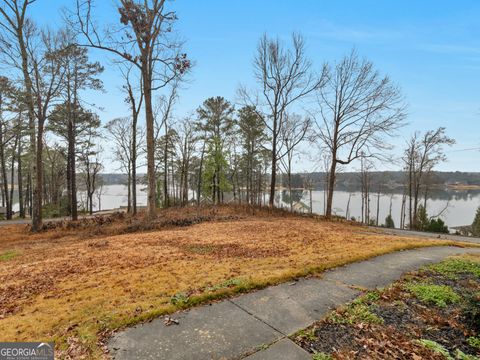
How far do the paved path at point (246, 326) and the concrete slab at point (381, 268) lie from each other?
40 millimetres

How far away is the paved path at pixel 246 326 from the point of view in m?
2.23

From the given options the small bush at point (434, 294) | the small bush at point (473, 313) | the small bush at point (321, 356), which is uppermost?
the small bush at point (473, 313)

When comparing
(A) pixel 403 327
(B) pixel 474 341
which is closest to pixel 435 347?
(A) pixel 403 327

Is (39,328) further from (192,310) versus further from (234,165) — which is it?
(234,165)

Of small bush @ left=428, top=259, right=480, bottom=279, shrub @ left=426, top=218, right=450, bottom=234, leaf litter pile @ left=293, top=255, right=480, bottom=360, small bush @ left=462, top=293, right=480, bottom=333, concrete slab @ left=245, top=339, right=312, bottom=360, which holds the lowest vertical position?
shrub @ left=426, top=218, right=450, bottom=234

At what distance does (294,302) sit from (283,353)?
1014mm

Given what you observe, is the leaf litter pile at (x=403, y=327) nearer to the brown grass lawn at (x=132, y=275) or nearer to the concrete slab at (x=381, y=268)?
the concrete slab at (x=381, y=268)

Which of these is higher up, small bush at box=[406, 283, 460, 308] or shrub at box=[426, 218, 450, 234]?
small bush at box=[406, 283, 460, 308]

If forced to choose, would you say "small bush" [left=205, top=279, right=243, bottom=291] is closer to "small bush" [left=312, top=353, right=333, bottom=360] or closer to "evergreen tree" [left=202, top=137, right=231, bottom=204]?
"small bush" [left=312, top=353, right=333, bottom=360]

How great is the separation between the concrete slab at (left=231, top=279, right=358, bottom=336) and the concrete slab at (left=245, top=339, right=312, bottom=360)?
7.4 inches

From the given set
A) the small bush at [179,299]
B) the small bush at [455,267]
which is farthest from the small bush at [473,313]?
the small bush at [179,299]

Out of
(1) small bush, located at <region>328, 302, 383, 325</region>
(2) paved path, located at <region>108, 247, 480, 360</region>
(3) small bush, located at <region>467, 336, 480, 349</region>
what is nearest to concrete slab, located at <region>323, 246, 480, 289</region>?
(2) paved path, located at <region>108, 247, 480, 360</region>

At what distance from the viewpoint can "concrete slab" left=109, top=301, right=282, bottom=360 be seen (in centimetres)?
221

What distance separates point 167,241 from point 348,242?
5103 millimetres
